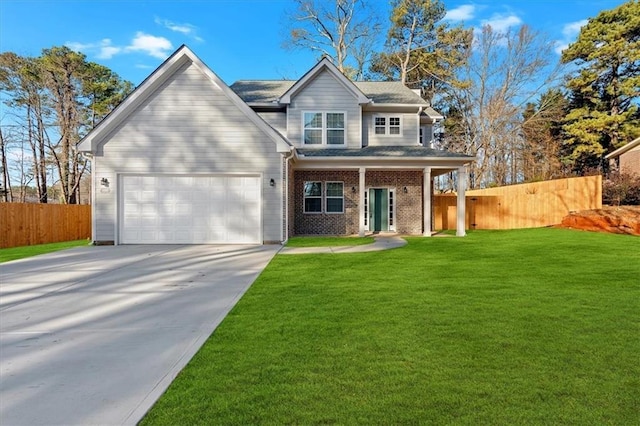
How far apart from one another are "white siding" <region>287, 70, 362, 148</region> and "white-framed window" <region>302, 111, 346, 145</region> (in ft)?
0.55

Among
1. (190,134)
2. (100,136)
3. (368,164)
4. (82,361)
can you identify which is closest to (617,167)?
(368,164)

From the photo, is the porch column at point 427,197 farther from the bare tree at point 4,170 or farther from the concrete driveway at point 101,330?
the bare tree at point 4,170

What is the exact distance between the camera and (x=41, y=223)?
16609 millimetres

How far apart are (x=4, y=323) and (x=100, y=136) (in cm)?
923

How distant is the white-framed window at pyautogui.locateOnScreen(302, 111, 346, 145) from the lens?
16.0 m

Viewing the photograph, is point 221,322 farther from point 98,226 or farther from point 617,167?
point 617,167

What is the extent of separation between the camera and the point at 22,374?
318cm

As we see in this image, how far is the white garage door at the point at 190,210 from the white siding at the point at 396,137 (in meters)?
6.43

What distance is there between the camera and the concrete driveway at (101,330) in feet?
8.90

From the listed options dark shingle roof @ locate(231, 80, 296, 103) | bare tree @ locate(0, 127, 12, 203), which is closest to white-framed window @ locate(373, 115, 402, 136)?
dark shingle roof @ locate(231, 80, 296, 103)

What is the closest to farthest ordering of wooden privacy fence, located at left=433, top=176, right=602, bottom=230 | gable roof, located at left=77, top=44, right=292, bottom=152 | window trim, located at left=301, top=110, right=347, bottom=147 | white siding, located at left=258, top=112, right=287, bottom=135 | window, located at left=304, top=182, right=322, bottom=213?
1. gable roof, located at left=77, top=44, right=292, bottom=152
2. window trim, located at left=301, top=110, right=347, bottom=147
3. white siding, located at left=258, top=112, right=287, bottom=135
4. window, located at left=304, top=182, right=322, bottom=213
5. wooden privacy fence, located at left=433, top=176, right=602, bottom=230

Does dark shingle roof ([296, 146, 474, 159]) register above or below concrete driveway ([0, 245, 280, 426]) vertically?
above

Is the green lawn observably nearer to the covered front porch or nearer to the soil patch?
the covered front porch

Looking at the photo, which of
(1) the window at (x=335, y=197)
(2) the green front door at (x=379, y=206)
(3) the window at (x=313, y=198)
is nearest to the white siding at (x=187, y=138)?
(3) the window at (x=313, y=198)
